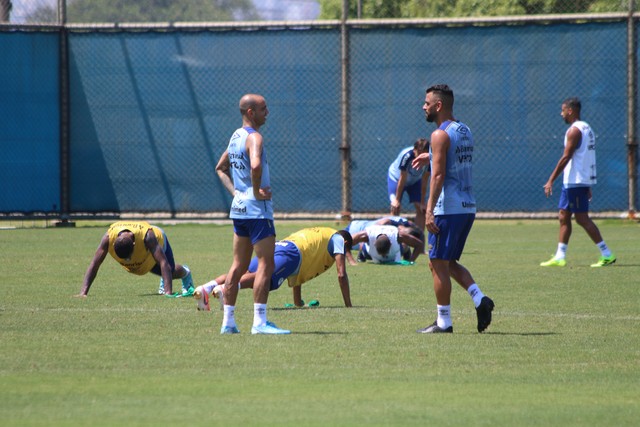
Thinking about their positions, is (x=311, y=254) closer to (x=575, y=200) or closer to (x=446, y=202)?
(x=446, y=202)

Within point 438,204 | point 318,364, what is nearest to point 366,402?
point 318,364

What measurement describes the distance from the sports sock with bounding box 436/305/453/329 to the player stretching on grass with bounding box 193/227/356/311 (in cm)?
187

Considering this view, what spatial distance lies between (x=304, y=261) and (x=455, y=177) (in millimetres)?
2377

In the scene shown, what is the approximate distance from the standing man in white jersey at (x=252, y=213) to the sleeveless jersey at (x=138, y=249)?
3166mm

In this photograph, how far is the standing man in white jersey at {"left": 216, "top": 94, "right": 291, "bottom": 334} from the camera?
977cm

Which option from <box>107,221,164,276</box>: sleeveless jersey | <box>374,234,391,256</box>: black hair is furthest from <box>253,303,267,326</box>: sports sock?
<box>374,234,391,256</box>: black hair

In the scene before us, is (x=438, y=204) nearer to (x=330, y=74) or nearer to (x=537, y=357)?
(x=537, y=357)

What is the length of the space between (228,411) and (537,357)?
2.87 m

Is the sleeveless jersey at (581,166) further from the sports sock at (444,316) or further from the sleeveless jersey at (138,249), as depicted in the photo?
the sports sock at (444,316)

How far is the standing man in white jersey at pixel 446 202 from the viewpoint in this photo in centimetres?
1002

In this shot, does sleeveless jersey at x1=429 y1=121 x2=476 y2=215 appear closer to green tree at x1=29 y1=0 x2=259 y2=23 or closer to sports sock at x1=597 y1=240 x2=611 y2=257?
sports sock at x1=597 y1=240 x2=611 y2=257

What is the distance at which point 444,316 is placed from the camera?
10094 millimetres

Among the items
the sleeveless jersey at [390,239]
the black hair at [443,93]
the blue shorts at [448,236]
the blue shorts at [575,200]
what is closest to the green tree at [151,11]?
the sleeveless jersey at [390,239]

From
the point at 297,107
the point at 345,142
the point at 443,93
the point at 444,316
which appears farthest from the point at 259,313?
the point at 297,107
